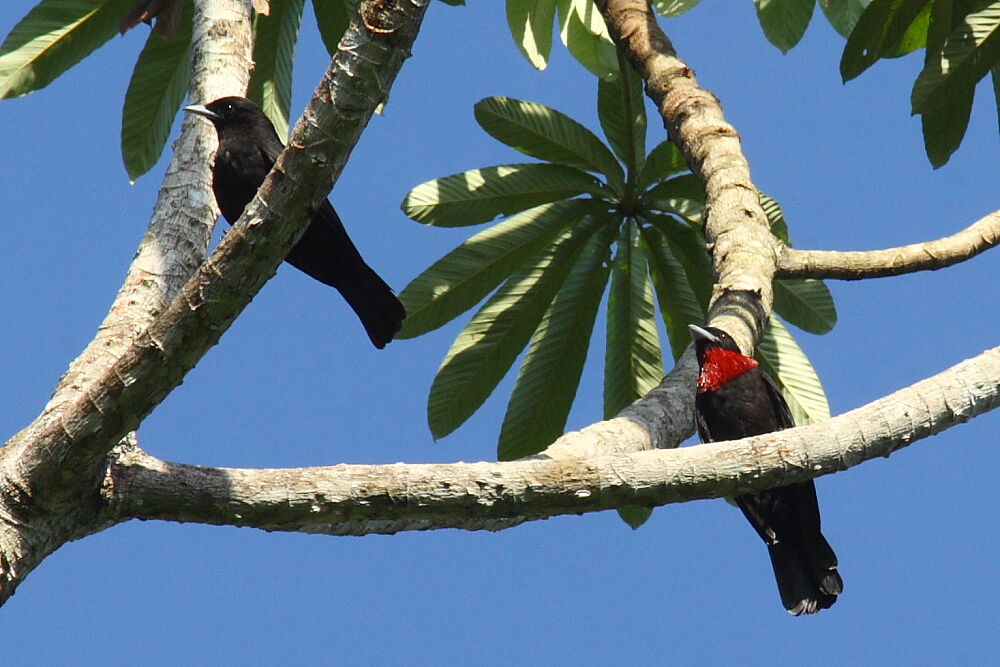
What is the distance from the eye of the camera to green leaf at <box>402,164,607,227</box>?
4.90 m

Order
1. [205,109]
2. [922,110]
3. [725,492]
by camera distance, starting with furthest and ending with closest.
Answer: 1. [922,110]
2. [205,109]
3. [725,492]

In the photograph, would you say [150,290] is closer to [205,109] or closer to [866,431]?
[205,109]

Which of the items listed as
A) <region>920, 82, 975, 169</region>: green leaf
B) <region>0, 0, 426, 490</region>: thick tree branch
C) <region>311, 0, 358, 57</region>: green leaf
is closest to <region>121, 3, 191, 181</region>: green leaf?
<region>311, 0, 358, 57</region>: green leaf

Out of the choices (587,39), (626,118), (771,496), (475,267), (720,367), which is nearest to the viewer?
(720,367)

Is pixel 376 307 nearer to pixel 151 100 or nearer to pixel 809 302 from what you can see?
pixel 151 100

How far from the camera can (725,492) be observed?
2463mm

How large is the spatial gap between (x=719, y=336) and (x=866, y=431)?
1.33 metres

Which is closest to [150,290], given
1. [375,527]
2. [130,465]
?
[130,465]

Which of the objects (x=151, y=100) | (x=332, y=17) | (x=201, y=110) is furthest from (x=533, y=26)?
(x=201, y=110)

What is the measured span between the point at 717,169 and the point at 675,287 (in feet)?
3.79

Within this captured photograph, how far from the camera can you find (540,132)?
5.00 meters

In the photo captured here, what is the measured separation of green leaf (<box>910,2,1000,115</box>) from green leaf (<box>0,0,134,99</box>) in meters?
3.54

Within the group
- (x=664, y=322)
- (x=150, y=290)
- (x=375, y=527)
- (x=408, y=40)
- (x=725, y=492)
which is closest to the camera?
(x=408, y=40)

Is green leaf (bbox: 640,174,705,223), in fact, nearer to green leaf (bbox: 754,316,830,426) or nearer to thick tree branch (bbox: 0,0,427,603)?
→ green leaf (bbox: 754,316,830,426)
